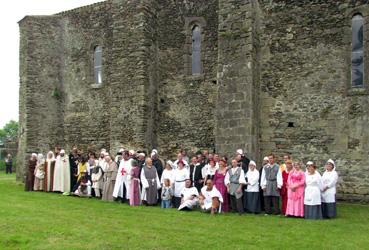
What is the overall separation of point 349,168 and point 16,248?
31.7 feet

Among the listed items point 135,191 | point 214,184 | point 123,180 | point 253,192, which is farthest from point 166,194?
point 253,192

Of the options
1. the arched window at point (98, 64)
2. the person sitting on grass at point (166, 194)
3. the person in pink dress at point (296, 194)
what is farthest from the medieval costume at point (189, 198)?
the arched window at point (98, 64)

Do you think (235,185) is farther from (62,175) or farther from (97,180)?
→ (62,175)

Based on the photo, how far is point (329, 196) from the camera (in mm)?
11391

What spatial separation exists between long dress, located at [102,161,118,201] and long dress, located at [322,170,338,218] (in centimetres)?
630

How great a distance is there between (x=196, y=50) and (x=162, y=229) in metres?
9.22

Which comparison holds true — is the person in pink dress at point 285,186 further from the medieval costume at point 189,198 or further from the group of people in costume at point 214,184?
the medieval costume at point 189,198

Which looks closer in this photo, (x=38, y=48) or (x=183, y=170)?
(x=183, y=170)

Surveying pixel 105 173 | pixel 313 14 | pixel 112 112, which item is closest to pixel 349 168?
pixel 313 14

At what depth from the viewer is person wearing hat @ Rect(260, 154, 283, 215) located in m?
11.9

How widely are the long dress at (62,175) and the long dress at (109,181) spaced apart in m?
2.48

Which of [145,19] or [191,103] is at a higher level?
[145,19]

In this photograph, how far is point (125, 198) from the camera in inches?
561

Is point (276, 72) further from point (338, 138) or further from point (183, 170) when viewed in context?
point (183, 170)
